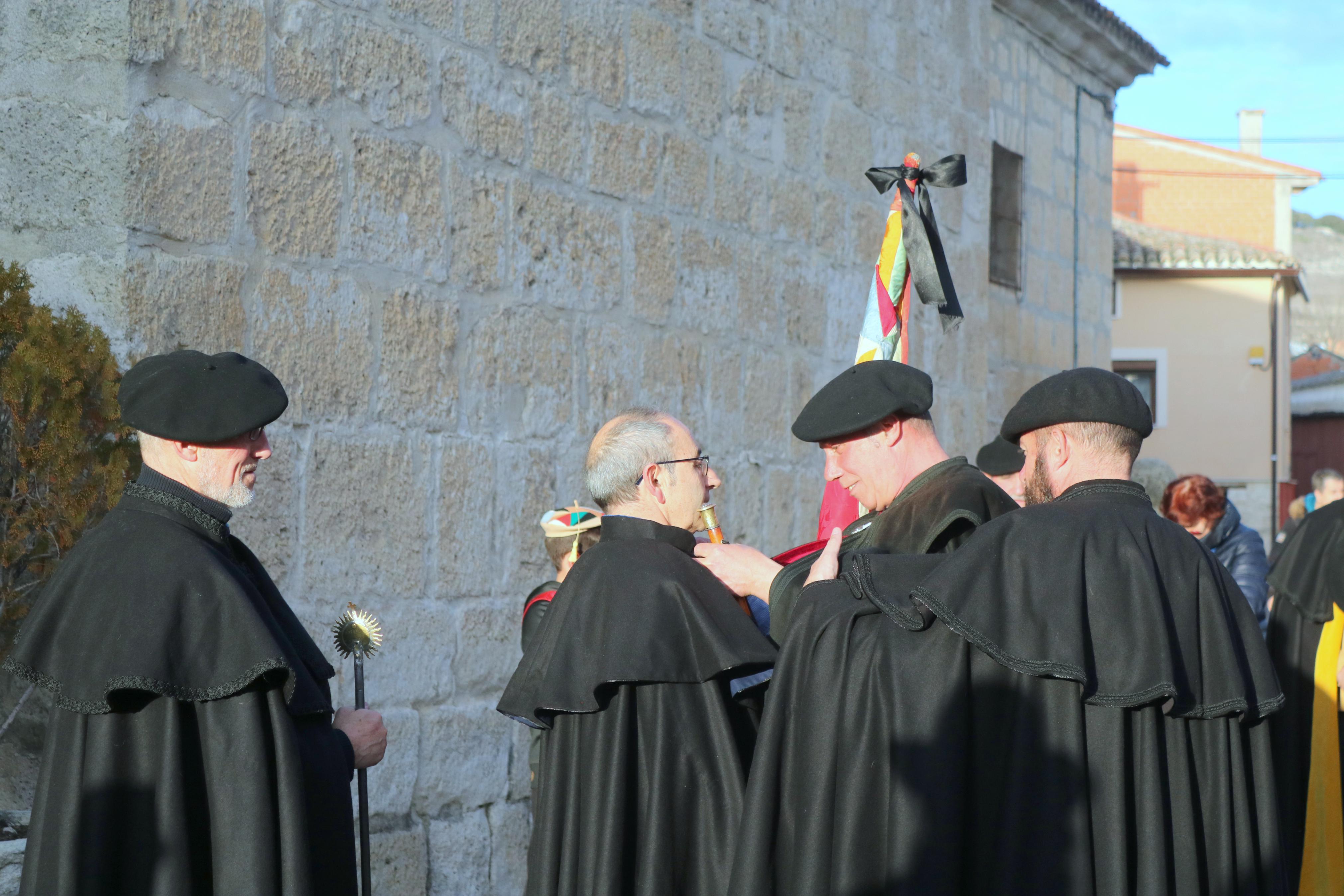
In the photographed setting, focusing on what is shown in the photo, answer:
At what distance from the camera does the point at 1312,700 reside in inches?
185

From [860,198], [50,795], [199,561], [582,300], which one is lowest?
[50,795]

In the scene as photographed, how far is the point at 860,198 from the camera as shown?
292 inches

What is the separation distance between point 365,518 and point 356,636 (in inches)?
47.4

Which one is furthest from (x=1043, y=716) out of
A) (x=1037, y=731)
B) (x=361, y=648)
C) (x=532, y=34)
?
(x=532, y=34)

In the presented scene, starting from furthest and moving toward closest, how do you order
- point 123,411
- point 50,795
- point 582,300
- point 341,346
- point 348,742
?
point 582,300 → point 341,346 → point 348,742 → point 123,411 → point 50,795

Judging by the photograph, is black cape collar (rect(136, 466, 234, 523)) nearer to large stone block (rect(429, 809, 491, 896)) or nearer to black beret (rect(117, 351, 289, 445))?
black beret (rect(117, 351, 289, 445))

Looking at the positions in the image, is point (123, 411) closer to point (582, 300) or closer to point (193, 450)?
point (193, 450)

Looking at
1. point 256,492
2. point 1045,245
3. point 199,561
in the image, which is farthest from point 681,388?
point 1045,245

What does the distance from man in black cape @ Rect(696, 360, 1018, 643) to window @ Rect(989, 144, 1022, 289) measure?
22.4 ft

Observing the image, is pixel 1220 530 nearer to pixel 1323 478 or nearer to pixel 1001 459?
pixel 1001 459

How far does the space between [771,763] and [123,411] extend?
5.08ft

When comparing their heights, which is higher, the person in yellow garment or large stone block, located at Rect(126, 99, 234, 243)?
large stone block, located at Rect(126, 99, 234, 243)

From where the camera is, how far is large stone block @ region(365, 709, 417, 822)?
14.9 ft

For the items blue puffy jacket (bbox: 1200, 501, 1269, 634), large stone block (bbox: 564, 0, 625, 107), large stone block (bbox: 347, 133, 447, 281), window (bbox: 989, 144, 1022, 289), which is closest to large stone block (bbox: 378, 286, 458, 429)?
large stone block (bbox: 347, 133, 447, 281)
